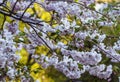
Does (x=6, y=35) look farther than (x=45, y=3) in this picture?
No

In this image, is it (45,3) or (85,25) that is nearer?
(85,25)

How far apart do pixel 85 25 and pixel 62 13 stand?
335 millimetres

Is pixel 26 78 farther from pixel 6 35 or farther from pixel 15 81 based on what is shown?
pixel 6 35

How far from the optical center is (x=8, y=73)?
351cm

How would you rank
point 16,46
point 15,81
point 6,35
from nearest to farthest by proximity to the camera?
1. point 6,35
2. point 16,46
3. point 15,81

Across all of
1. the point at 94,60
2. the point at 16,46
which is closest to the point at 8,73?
the point at 16,46

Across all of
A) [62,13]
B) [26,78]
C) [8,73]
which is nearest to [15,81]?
[26,78]

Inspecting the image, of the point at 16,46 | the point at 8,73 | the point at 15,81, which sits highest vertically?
the point at 16,46

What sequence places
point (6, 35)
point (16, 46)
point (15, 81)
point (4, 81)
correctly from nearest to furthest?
1. point (6, 35)
2. point (16, 46)
3. point (4, 81)
4. point (15, 81)

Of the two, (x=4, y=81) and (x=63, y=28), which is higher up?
(x=63, y=28)

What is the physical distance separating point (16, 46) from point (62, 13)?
63cm

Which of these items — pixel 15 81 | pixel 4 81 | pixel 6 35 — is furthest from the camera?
pixel 15 81

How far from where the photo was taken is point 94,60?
355 cm

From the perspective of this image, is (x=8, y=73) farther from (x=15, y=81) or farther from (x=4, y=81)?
(x=15, y=81)
